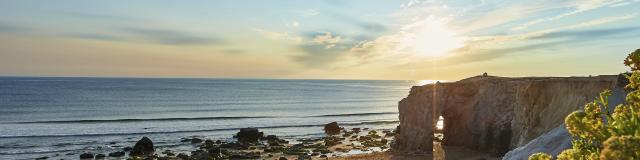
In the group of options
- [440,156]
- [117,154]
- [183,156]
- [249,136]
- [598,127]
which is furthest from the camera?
[249,136]

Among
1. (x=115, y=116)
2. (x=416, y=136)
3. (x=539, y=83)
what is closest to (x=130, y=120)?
(x=115, y=116)

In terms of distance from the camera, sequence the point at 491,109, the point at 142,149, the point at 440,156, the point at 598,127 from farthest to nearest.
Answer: the point at 142,149 < the point at 440,156 < the point at 491,109 < the point at 598,127

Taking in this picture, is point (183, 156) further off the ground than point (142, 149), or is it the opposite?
point (142, 149)

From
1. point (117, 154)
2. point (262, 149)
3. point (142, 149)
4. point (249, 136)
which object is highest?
point (249, 136)

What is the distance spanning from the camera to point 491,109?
39.0 meters

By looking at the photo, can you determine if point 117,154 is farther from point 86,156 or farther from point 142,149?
point 86,156

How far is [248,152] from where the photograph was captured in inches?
1902

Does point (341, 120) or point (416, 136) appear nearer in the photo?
point (416, 136)

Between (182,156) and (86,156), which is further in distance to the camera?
(86,156)

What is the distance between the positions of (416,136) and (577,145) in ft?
127

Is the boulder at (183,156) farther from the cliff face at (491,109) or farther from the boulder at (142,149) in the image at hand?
the cliff face at (491,109)

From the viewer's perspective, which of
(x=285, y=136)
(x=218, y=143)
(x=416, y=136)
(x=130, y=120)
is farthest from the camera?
(x=130, y=120)

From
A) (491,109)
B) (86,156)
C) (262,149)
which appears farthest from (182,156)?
(491,109)

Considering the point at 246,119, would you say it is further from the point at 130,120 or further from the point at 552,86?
the point at 552,86
